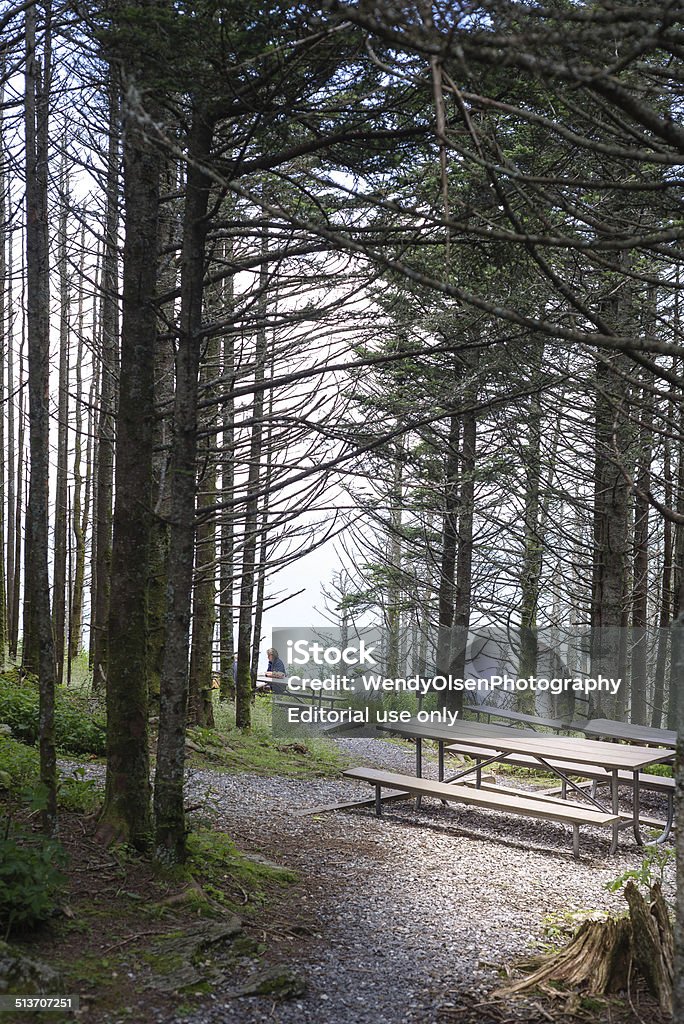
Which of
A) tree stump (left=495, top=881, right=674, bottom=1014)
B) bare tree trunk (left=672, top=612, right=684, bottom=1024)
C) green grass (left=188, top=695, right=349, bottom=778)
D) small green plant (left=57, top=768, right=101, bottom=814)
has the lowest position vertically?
green grass (left=188, top=695, right=349, bottom=778)

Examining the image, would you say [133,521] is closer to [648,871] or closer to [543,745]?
[648,871]

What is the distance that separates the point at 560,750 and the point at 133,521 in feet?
14.5

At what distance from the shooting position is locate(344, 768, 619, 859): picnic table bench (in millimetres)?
6742

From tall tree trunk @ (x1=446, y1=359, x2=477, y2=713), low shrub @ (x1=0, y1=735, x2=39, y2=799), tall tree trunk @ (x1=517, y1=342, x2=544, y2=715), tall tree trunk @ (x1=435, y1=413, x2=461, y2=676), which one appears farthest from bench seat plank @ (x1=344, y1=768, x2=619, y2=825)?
tall tree trunk @ (x1=435, y1=413, x2=461, y2=676)

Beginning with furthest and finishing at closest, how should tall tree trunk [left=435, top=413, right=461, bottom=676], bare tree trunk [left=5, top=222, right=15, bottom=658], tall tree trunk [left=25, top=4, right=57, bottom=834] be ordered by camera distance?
1. bare tree trunk [left=5, top=222, right=15, bottom=658]
2. tall tree trunk [left=435, top=413, right=461, bottom=676]
3. tall tree trunk [left=25, top=4, right=57, bottom=834]

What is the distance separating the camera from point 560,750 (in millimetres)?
7398

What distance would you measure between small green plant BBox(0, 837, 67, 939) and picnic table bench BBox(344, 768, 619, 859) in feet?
13.7

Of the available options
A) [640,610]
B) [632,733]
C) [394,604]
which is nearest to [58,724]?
[632,733]

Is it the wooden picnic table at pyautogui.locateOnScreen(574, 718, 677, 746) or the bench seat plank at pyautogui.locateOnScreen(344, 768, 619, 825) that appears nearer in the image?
the bench seat plank at pyautogui.locateOnScreen(344, 768, 619, 825)

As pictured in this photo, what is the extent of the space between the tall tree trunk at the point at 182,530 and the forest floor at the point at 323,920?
446mm

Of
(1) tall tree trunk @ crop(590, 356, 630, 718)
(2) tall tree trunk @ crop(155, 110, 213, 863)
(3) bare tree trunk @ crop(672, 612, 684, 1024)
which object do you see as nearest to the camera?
(3) bare tree trunk @ crop(672, 612, 684, 1024)

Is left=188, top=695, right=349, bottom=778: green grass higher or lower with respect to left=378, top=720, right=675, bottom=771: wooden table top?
lower

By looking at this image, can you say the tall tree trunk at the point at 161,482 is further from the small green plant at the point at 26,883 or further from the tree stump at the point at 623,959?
the tree stump at the point at 623,959

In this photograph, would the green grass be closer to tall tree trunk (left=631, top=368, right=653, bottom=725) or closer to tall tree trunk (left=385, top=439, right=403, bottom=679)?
tall tree trunk (left=385, top=439, right=403, bottom=679)
